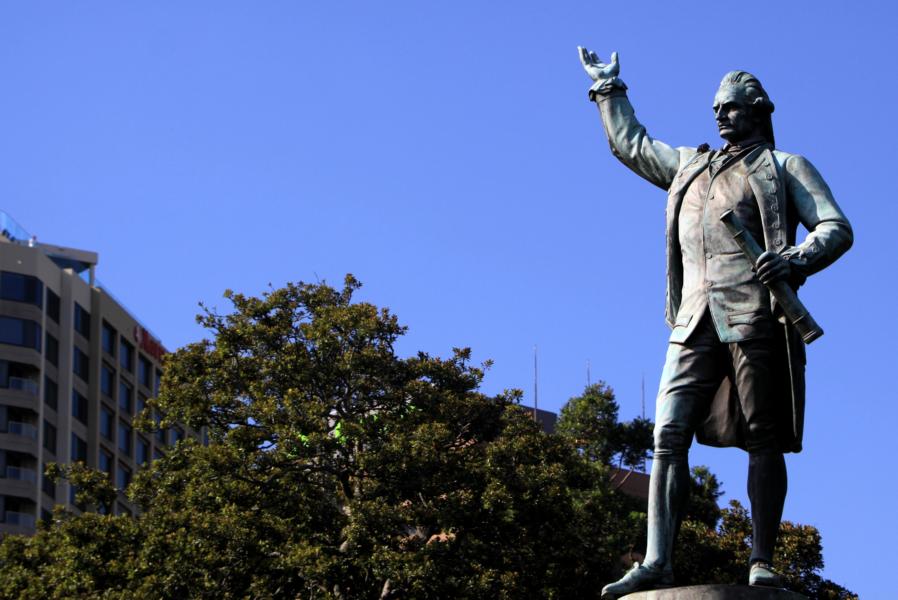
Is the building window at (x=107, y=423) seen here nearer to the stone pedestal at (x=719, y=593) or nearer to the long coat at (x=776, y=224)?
the long coat at (x=776, y=224)

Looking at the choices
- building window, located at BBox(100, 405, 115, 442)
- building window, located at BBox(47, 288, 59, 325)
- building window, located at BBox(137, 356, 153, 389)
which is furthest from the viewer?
building window, located at BBox(137, 356, 153, 389)

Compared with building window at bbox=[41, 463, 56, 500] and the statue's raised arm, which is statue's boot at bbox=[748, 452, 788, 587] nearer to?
the statue's raised arm

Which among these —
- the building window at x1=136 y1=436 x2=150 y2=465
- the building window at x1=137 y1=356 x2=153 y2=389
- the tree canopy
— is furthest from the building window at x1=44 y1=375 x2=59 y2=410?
the tree canopy

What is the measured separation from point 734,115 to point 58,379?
70751 millimetres

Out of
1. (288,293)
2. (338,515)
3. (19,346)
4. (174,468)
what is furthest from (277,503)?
(19,346)

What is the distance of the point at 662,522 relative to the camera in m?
9.52

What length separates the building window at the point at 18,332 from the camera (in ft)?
249

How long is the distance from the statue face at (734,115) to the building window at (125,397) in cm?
7510

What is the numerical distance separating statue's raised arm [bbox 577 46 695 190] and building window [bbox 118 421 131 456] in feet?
241

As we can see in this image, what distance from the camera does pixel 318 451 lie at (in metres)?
30.5

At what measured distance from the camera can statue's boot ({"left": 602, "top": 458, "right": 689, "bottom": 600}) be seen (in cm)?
931

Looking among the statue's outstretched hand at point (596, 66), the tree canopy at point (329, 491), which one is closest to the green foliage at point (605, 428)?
the tree canopy at point (329, 491)

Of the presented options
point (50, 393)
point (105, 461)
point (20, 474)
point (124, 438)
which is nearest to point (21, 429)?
point (20, 474)

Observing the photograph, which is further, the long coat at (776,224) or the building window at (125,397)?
the building window at (125,397)
